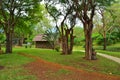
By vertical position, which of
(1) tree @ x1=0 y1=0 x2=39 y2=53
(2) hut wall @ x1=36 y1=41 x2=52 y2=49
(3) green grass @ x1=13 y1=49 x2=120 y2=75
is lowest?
(3) green grass @ x1=13 y1=49 x2=120 y2=75

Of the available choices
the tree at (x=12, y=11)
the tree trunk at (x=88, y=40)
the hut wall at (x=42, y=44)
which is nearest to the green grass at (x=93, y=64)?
the tree trunk at (x=88, y=40)

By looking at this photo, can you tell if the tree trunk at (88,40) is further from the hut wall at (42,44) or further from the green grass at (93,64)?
the hut wall at (42,44)

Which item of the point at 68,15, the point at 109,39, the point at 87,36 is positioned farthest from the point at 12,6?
the point at 109,39

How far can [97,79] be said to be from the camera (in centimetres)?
1149

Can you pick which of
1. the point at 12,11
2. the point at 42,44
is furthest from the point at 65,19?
the point at 42,44

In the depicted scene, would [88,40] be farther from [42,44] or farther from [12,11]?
[42,44]

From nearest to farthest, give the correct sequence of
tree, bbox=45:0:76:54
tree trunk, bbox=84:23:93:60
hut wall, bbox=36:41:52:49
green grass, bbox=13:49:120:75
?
green grass, bbox=13:49:120:75
tree trunk, bbox=84:23:93:60
tree, bbox=45:0:76:54
hut wall, bbox=36:41:52:49

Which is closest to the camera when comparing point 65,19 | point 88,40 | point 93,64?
point 93,64

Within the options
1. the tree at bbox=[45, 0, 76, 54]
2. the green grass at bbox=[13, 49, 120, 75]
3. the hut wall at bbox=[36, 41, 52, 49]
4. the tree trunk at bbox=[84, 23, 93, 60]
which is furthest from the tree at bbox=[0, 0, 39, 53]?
the hut wall at bbox=[36, 41, 52, 49]

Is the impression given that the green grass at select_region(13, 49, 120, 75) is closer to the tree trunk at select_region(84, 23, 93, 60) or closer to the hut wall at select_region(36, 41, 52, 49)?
the tree trunk at select_region(84, 23, 93, 60)

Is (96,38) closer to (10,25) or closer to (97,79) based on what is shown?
(10,25)

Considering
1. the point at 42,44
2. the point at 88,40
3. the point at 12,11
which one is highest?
the point at 12,11

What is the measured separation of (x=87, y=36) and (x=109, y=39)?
3281 centimetres

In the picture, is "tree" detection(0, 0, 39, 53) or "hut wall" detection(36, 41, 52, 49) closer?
"tree" detection(0, 0, 39, 53)
